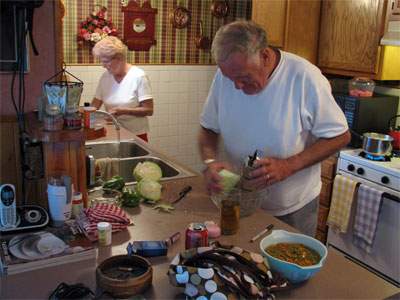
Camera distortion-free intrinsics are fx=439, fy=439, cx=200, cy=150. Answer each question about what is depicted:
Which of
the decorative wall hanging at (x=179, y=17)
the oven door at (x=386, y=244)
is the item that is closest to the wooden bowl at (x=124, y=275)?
the oven door at (x=386, y=244)

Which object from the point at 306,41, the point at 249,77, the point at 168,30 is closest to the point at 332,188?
the point at 306,41

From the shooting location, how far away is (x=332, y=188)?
349 centimetres

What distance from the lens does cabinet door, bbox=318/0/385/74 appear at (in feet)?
11.1

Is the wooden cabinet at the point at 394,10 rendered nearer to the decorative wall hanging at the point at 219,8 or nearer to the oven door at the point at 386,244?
the oven door at the point at 386,244

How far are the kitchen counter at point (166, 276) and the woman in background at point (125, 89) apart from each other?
1.98 m

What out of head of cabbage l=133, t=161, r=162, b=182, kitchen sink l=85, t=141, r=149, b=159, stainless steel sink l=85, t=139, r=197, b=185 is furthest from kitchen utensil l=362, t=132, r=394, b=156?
head of cabbage l=133, t=161, r=162, b=182

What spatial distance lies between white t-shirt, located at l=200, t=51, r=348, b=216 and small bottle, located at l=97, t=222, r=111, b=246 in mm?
800

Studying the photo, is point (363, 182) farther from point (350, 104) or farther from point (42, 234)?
point (42, 234)

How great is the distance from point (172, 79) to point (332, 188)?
7.26ft

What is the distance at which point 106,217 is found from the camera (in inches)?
67.8

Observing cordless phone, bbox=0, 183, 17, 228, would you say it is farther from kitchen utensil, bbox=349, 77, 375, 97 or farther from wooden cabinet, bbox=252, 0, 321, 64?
kitchen utensil, bbox=349, 77, 375, 97

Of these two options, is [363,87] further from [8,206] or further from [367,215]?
[8,206]

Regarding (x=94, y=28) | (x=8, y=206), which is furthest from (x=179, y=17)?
(x=8, y=206)

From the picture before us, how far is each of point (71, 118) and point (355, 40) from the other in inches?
106
